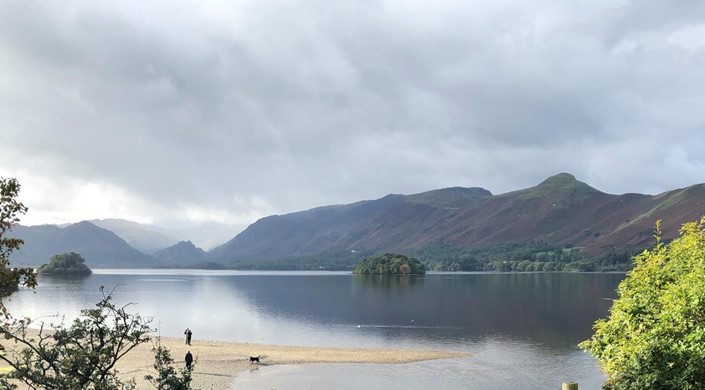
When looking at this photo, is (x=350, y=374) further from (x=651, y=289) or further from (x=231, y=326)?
(x=231, y=326)

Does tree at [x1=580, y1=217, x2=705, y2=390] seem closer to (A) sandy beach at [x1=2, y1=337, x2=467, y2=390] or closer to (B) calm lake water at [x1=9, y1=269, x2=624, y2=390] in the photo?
(B) calm lake water at [x1=9, y1=269, x2=624, y2=390]

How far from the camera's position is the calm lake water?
60.9 meters

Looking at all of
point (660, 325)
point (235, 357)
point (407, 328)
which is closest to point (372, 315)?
point (407, 328)

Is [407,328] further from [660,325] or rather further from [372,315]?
[660,325]

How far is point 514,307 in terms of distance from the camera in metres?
142

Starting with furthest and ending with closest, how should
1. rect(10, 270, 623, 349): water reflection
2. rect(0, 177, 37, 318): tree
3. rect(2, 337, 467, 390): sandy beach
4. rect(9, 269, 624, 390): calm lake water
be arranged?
rect(10, 270, 623, 349): water reflection, rect(9, 269, 624, 390): calm lake water, rect(2, 337, 467, 390): sandy beach, rect(0, 177, 37, 318): tree

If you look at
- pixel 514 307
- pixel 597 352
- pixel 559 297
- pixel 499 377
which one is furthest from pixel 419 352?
pixel 559 297

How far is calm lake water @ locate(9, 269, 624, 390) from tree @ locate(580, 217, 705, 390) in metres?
30.6

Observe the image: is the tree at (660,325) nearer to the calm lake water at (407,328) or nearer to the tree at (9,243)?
the tree at (9,243)

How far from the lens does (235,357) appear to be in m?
71.1

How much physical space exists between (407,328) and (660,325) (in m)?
83.2

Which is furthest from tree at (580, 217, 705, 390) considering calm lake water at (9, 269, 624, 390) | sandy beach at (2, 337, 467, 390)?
sandy beach at (2, 337, 467, 390)

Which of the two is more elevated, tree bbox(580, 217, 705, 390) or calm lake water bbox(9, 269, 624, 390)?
tree bbox(580, 217, 705, 390)

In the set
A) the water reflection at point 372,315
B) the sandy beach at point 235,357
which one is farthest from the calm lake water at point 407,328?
the sandy beach at point 235,357
